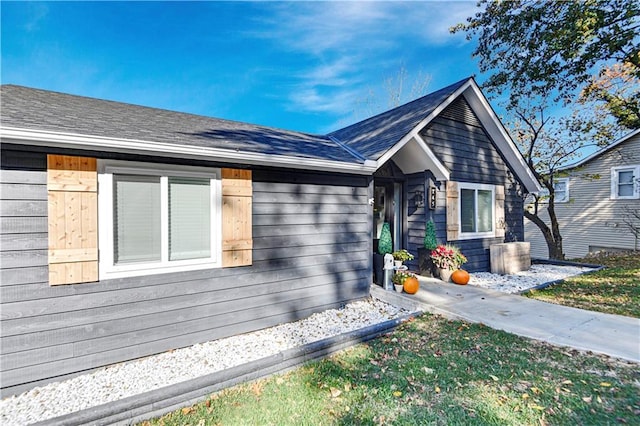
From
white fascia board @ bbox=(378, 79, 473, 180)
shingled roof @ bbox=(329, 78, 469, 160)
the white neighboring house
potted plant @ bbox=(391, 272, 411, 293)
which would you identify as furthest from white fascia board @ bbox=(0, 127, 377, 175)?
the white neighboring house

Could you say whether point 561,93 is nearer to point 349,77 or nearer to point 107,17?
point 349,77

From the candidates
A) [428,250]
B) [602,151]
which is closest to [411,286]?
[428,250]

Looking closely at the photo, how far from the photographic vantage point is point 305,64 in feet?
48.8

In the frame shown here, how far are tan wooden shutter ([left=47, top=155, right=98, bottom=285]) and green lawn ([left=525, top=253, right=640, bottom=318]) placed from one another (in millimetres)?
7372

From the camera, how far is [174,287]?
151 inches

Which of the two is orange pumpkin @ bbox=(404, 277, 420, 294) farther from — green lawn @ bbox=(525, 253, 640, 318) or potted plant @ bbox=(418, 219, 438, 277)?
green lawn @ bbox=(525, 253, 640, 318)

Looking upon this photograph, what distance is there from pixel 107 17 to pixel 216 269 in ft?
27.5

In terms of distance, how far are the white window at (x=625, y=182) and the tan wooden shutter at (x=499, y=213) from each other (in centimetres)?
938

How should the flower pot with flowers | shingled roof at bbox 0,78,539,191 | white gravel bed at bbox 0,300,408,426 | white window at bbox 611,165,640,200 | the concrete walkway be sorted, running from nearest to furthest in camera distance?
white gravel bed at bbox 0,300,408,426 < shingled roof at bbox 0,78,539,191 < the concrete walkway < the flower pot with flowers < white window at bbox 611,165,640,200

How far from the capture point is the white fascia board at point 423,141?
572 centimetres

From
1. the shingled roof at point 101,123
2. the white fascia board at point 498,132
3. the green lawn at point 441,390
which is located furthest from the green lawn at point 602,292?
the shingled roof at point 101,123

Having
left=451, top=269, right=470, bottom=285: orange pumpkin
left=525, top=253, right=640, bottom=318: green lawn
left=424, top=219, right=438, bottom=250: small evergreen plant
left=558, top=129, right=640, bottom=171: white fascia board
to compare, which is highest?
left=558, top=129, right=640, bottom=171: white fascia board

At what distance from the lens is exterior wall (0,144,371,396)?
120 inches

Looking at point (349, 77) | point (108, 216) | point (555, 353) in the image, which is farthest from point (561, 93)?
point (108, 216)
